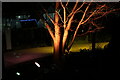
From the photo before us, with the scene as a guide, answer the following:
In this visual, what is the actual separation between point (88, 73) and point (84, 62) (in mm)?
1070

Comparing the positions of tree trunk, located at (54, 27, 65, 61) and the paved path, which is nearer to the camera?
tree trunk, located at (54, 27, 65, 61)

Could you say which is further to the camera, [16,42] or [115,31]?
[16,42]

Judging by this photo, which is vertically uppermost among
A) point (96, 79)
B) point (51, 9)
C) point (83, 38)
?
point (51, 9)

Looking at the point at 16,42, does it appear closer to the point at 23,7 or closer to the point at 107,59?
the point at 23,7

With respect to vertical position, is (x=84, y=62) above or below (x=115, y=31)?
below

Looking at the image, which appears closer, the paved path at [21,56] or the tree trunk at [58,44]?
the tree trunk at [58,44]

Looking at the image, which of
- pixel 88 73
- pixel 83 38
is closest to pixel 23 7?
pixel 88 73

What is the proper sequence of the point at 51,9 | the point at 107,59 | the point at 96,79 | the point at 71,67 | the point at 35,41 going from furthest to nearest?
the point at 35,41, the point at 51,9, the point at 107,59, the point at 71,67, the point at 96,79

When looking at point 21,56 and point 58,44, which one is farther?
point 21,56

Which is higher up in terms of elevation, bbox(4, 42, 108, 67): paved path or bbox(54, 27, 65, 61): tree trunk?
bbox(54, 27, 65, 61): tree trunk

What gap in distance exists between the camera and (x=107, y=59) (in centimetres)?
780

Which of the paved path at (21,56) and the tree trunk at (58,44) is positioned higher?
the tree trunk at (58,44)

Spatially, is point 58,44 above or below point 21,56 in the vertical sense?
above

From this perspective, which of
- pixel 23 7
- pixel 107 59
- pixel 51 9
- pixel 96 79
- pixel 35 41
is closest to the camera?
pixel 96 79
